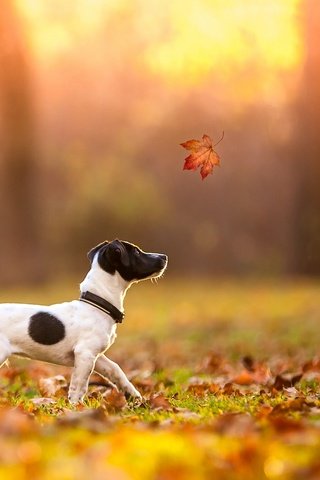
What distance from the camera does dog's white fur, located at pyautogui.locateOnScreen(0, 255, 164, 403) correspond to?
5738mm

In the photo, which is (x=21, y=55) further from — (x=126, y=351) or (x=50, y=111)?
(x=126, y=351)

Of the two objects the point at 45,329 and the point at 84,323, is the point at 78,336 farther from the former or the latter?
the point at 45,329

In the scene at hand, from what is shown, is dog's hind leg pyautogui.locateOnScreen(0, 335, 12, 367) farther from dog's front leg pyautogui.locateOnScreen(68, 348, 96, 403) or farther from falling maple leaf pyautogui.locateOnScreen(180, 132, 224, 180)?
falling maple leaf pyautogui.locateOnScreen(180, 132, 224, 180)

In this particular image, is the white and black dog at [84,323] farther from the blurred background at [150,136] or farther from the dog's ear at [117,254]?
the blurred background at [150,136]

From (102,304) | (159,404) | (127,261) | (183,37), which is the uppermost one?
(183,37)

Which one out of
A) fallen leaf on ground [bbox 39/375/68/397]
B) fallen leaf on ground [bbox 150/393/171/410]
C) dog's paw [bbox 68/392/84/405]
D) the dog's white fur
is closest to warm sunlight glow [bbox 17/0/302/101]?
fallen leaf on ground [bbox 39/375/68/397]

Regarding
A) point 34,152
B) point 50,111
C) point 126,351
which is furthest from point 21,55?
point 126,351

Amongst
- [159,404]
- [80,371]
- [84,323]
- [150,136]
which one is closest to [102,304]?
[84,323]

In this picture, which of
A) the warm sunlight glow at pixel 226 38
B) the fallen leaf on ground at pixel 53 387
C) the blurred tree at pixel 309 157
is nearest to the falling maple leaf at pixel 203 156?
the fallen leaf on ground at pixel 53 387

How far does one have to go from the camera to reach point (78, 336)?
5812 mm

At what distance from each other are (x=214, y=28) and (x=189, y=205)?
587cm

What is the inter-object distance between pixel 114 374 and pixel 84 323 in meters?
0.44

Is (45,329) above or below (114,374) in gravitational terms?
above

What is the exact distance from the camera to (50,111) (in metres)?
29.9
